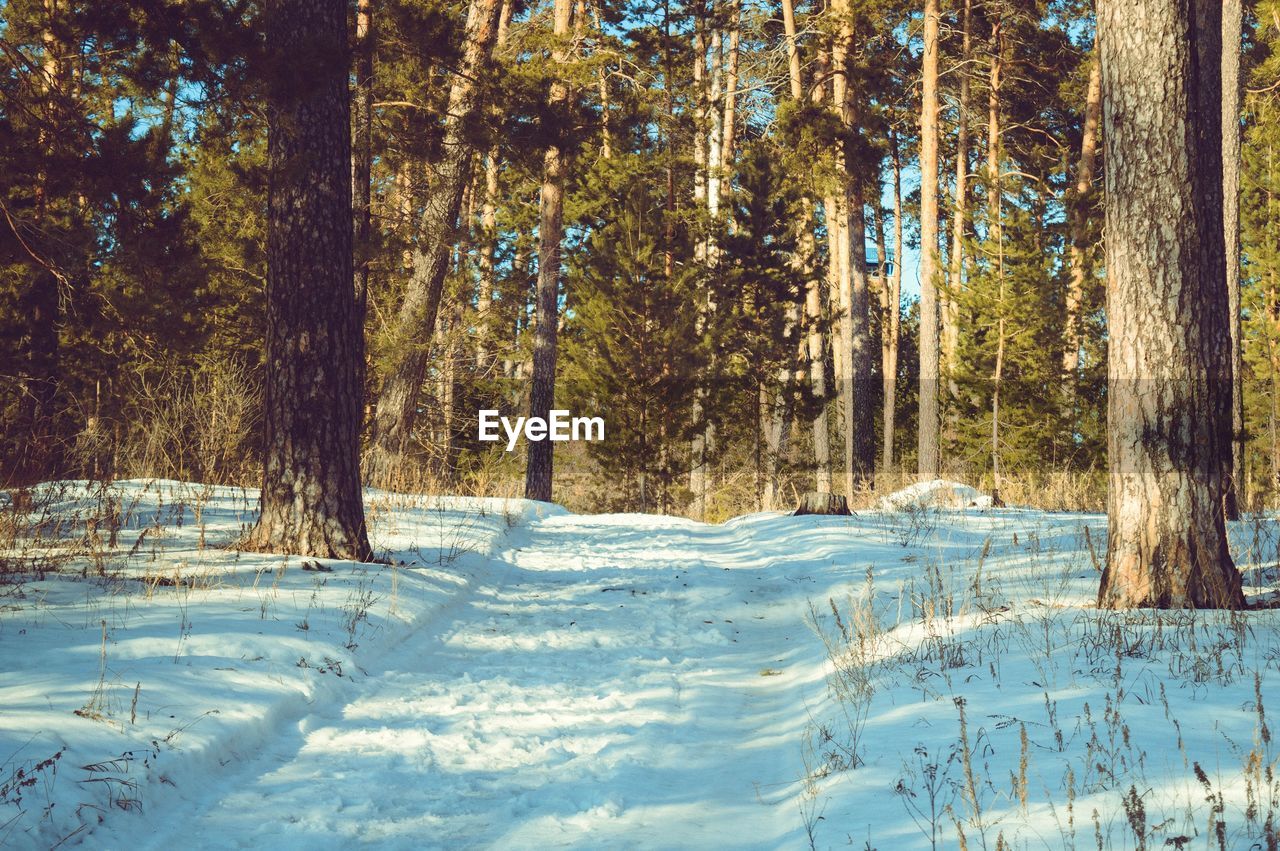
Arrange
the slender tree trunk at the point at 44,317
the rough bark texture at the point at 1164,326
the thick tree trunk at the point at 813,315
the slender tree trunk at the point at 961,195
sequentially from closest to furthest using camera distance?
the rough bark texture at the point at 1164,326
the slender tree trunk at the point at 44,317
the thick tree trunk at the point at 813,315
the slender tree trunk at the point at 961,195

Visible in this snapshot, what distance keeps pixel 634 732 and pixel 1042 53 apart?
27.7 m

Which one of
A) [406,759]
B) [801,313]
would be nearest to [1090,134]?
[801,313]

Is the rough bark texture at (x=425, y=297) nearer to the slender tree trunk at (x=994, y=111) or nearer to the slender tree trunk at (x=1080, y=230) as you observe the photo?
the slender tree trunk at (x=1080, y=230)

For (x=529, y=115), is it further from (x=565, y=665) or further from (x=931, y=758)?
(x=931, y=758)

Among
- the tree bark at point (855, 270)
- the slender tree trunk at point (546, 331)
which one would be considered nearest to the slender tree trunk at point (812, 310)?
the tree bark at point (855, 270)

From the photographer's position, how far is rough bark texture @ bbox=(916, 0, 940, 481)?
2120 cm

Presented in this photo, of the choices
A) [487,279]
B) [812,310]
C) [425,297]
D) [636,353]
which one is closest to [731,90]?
[812,310]

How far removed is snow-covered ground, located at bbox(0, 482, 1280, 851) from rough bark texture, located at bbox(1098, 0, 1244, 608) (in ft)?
1.63

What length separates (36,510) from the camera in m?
8.87

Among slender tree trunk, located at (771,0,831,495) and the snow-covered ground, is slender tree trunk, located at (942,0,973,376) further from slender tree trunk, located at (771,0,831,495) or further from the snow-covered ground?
the snow-covered ground

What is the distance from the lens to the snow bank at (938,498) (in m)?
14.2

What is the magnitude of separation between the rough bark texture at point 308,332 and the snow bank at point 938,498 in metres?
8.32

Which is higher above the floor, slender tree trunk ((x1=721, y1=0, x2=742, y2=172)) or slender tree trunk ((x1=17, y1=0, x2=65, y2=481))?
slender tree trunk ((x1=721, y1=0, x2=742, y2=172))

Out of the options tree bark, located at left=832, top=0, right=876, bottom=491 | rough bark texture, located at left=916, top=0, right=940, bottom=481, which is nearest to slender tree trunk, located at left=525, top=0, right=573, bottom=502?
tree bark, located at left=832, top=0, right=876, bottom=491
